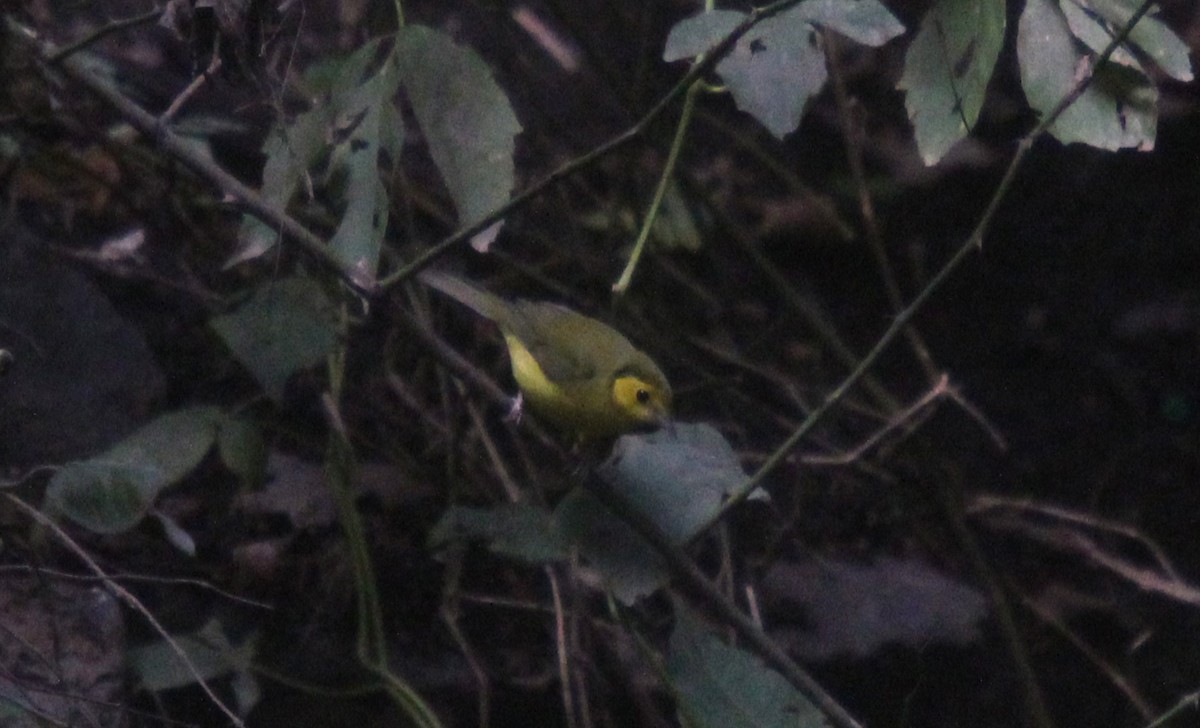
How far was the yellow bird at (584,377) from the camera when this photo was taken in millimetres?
2838

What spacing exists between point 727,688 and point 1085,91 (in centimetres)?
115

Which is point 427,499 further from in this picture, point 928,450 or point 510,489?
point 928,450

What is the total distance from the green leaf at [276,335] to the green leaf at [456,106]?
0.59 metres

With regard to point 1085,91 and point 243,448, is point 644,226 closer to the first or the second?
point 1085,91

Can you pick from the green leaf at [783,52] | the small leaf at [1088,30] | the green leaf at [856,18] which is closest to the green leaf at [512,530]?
the green leaf at [783,52]

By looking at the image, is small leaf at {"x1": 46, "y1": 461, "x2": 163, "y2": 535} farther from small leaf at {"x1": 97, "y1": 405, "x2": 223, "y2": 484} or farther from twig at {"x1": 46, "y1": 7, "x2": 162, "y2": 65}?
twig at {"x1": 46, "y1": 7, "x2": 162, "y2": 65}

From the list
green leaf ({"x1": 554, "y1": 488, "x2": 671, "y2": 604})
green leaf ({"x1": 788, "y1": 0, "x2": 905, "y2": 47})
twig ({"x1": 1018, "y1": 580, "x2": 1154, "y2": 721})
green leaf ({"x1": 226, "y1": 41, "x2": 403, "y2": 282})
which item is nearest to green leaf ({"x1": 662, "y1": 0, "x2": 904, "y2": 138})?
green leaf ({"x1": 788, "y1": 0, "x2": 905, "y2": 47})

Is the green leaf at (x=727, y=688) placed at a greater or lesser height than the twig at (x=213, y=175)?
lesser

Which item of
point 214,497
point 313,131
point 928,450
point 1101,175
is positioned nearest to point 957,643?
point 928,450

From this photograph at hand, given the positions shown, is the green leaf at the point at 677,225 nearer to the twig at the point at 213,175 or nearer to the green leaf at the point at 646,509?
the green leaf at the point at 646,509

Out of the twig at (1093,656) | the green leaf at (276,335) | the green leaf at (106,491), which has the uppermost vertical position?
the green leaf at (276,335)

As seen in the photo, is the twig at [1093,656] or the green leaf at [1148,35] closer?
the green leaf at [1148,35]

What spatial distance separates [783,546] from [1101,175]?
6.01ft

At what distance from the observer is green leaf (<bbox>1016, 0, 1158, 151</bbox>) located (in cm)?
212
